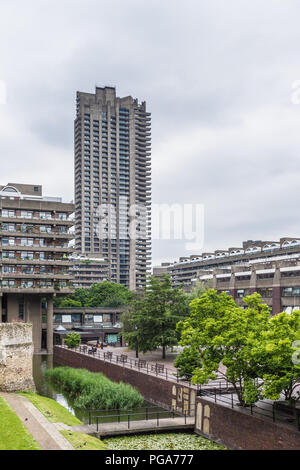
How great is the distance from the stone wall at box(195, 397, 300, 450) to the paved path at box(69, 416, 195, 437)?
1025mm

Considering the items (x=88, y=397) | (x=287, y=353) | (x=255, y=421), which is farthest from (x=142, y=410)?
(x=287, y=353)

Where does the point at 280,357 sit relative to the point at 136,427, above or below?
above

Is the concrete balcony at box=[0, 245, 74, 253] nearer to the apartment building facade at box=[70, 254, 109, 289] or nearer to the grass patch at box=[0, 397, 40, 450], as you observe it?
the grass patch at box=[0, 397, 40, 450]

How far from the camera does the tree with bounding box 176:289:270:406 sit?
83.4 feet

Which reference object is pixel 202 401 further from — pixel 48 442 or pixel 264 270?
pixel 264 270

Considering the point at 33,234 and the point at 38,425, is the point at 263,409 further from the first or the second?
the point at 33,234

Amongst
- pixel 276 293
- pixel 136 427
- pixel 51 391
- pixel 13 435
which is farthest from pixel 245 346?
pixel 276 293

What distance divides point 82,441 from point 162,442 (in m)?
5.15

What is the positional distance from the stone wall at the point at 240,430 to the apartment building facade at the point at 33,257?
4487 centimetres

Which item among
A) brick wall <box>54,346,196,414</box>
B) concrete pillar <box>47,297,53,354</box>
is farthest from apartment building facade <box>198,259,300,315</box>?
concrete pillar <box>47,297,53,354</box>

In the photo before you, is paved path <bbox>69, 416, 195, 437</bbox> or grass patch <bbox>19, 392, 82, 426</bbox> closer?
paved path <bbox>69, 416, 195, 437</bbox>

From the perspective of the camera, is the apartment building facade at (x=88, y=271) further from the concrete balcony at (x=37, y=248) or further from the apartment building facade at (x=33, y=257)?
the concrete balcony at (x=37, y=248)

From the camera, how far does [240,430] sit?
26.0 metres
